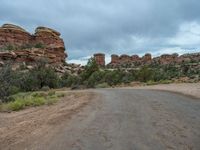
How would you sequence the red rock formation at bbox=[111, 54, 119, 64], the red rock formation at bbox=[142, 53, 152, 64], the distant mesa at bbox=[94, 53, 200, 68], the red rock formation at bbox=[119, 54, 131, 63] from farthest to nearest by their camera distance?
the red rock formation at bbox=[111, 54, 119, 64], the red rock formation at bbox=[119, 54, 131, 63], the red rock formation at bbox=[142, 53, 152, 64], the distant mesa at bbox=[94, 53, 200, 68]

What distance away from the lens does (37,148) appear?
8.88 meters

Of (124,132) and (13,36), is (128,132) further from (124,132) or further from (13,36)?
(13,36)

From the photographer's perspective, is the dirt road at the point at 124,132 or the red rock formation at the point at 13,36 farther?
the red rock formation at the point at 13,36

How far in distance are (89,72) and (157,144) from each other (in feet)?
214

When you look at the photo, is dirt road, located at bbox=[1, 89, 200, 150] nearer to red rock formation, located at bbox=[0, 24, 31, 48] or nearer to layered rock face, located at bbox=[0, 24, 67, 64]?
layered rock face, located at bbox=[0, 24, 67, 64]

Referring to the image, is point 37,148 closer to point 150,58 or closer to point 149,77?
point 149,77

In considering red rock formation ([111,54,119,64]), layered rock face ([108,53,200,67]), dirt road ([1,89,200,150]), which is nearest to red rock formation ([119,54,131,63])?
layered rock face ([108,53,200,67])

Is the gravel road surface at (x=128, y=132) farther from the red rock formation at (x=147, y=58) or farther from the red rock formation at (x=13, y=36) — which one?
the red rock formation at (x=147, y=58)

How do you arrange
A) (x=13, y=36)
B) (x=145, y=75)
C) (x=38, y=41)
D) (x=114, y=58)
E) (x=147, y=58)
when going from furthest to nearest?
(x=114, y=58) < (x=147, y=58) < (x=38, y=41) < (x=13, y=36) < (x=145, y=75)

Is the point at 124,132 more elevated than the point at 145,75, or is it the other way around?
the point at 145,75

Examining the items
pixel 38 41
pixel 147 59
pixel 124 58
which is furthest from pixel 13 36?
pixel 124 58

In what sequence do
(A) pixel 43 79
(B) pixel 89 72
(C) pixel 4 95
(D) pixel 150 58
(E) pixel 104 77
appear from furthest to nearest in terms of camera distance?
(D) pixel 150 58
(B) pixel 89 72
(E) pixel 104 77
(A) pixel 43 79
(C) pixel 4 95

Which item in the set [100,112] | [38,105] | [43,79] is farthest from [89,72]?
[100,112]

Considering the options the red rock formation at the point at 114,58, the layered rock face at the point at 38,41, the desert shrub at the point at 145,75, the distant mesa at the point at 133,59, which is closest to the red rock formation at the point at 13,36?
the layered rock face at the point at 38,41
